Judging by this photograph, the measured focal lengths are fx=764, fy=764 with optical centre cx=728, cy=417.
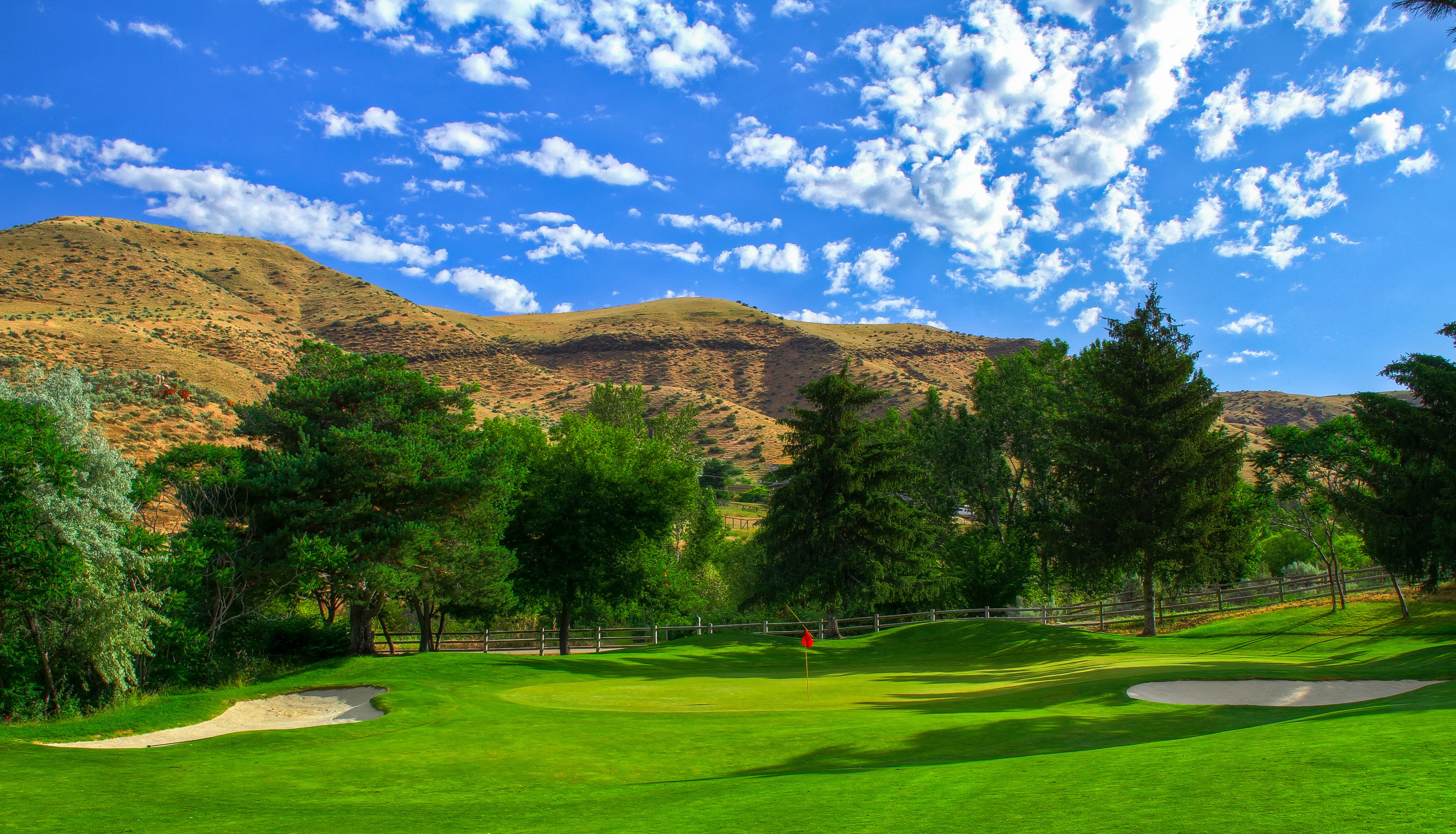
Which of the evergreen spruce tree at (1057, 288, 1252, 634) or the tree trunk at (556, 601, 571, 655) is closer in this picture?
the evergreen spruce tree at (1057, 288, 1252, 634)

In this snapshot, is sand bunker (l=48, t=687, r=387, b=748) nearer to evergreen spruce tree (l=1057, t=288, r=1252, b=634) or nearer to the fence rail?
the fence rail

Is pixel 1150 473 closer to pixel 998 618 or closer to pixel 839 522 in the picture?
pixel 998 618

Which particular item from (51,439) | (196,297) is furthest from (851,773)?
(196,297)

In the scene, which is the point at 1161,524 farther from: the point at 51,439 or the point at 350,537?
the point at 51,439

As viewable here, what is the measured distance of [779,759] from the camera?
32.6ft

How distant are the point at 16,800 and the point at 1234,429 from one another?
393ft

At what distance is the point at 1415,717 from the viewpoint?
8148 millimetres

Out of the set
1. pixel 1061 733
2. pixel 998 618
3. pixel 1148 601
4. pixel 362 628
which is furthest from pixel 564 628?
pixel 1061 733

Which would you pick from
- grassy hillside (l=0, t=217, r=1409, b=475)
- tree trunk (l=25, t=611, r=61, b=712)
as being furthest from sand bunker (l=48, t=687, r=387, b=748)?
grassy hillside (l=0, t=217, r=1409, b=475)

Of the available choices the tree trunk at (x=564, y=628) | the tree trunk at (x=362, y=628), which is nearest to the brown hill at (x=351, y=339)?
the tree trunk at (x=564, y=628)

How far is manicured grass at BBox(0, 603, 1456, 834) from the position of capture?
5801 mm

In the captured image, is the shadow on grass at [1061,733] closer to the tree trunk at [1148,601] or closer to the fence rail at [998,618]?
the tree trunk at [1148,601]

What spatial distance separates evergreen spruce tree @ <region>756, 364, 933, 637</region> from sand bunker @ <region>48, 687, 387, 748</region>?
20228 mm

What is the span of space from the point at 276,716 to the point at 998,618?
91.5 ft
